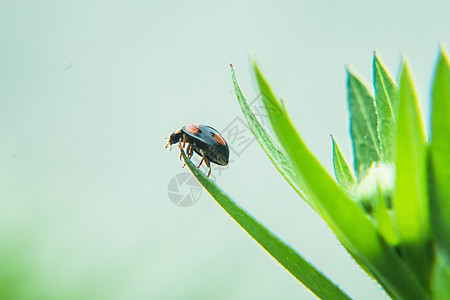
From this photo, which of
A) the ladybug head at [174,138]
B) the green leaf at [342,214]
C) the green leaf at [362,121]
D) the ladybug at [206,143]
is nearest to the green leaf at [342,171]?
the green leaf at [362,121]

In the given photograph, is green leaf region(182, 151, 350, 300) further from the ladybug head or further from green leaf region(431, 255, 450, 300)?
the ladybug head

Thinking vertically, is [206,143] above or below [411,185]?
above

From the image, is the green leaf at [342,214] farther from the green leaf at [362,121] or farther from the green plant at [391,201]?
the green leaf at [362,121]

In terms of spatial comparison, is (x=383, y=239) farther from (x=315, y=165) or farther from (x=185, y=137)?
(x=185, y=137)

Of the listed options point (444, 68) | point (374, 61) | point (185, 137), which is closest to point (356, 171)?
point (374, 61)

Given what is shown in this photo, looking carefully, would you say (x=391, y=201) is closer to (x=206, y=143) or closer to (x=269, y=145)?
(x=269, y=145)

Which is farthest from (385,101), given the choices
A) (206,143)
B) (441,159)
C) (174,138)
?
(174,138)

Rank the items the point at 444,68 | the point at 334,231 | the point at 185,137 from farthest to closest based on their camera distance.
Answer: the point at 185,137 < the point at 334,231 < the point at 444,68
